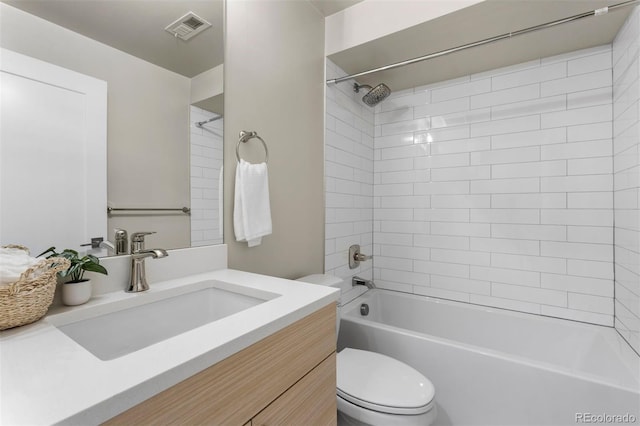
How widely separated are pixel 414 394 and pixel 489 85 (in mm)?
1993

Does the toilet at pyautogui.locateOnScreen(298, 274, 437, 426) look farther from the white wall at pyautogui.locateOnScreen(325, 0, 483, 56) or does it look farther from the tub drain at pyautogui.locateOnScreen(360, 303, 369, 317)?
the white wall at pyautogui.locateOnScreen(325, 0, 483, 56)

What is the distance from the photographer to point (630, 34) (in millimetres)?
1485

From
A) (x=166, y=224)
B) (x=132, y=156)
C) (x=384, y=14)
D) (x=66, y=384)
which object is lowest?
(x=66, y=384)

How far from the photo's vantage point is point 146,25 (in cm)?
107

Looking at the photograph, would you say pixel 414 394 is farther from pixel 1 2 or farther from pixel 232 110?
pixel 1 2

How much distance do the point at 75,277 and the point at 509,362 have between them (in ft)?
5.60

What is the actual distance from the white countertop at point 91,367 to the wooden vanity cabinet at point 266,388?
2cm

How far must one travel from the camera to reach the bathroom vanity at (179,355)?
441 millimetres

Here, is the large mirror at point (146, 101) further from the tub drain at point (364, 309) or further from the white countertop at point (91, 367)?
the tub drain at point (364, 309)

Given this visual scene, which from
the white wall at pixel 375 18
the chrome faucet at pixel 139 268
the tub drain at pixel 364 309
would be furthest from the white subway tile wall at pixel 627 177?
the chrome faucet at pixel 139 268

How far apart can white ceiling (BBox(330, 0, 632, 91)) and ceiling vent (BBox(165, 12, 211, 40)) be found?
972mm

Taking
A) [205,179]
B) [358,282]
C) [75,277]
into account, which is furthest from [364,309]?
[75,277]

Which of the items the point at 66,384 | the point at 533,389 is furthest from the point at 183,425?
the point at 533,389

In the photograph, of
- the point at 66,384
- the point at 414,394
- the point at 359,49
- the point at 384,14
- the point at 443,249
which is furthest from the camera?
the point at 443,249
